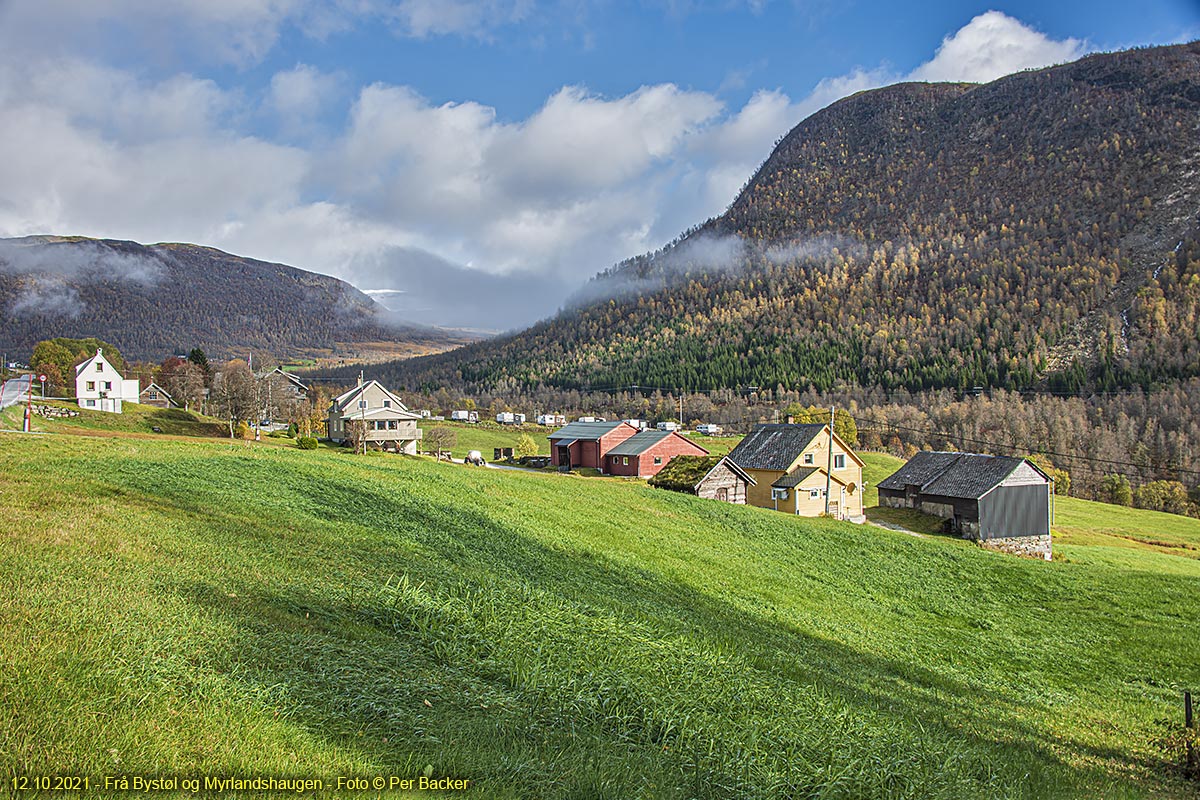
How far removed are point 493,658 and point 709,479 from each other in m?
36.7


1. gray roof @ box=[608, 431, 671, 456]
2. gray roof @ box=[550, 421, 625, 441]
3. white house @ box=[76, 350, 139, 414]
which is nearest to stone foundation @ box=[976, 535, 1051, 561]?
gray roof @ box=[608, 431, 671, 456]

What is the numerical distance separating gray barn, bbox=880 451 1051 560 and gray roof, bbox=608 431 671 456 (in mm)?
21738

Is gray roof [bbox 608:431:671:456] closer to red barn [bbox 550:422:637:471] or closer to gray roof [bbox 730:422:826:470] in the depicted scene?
red barn [bbox 550:422:637:471]

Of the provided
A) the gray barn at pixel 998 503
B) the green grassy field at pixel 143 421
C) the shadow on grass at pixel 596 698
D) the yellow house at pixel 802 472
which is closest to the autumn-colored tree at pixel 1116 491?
the gray barn at pixel 998 503

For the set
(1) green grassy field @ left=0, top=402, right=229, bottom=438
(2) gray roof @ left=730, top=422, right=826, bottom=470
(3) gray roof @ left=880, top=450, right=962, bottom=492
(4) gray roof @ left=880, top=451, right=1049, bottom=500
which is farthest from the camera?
(3) gray roof @ left=880, top=450, right=962, bottom=492

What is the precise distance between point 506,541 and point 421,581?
5.87 meters

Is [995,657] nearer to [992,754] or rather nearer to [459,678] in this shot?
[992,754]

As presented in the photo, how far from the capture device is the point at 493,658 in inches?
320

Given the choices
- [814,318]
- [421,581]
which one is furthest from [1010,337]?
[421,581]

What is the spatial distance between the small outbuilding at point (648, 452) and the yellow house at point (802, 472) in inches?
397

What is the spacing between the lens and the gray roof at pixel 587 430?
66.1 m

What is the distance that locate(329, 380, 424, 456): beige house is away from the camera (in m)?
63.0

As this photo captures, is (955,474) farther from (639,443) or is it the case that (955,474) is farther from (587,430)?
(587,430)

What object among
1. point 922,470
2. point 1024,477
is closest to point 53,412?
point 922,470
